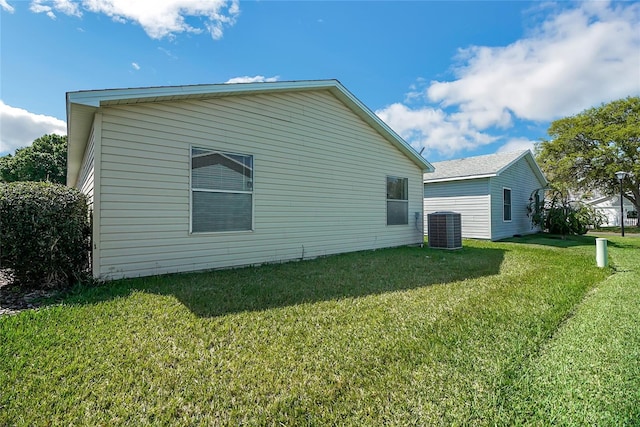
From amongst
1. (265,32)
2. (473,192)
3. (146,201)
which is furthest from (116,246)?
(473,192)

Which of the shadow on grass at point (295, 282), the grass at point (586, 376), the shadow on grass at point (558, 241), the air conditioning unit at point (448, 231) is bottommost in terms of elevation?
the grass at point (586, 376)

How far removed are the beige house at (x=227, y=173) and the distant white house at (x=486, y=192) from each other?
5.30 meters

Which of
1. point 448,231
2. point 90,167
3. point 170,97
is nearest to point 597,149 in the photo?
point 448,231

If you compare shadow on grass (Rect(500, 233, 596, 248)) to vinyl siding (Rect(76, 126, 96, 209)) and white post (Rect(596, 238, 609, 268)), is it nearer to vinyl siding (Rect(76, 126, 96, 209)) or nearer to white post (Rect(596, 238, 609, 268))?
white post (Rect(596, 238, 609, 268))

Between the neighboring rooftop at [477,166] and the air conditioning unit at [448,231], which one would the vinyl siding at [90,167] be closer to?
the air conditioning unit at [448,231]

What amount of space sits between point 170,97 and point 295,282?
3.97 m

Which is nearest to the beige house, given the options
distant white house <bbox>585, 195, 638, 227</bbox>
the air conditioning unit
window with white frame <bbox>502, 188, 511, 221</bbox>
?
the air conditioning unit

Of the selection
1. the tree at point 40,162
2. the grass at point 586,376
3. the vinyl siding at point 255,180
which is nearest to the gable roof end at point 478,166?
the vinyl siding at point 255,180

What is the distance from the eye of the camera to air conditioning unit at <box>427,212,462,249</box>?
9.19m

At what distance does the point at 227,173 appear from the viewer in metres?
5.84

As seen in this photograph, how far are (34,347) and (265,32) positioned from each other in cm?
821

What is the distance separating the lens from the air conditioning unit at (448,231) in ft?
30.1

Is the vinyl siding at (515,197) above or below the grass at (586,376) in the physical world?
above

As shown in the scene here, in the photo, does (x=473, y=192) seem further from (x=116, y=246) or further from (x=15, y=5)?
(x=15, y=5)
